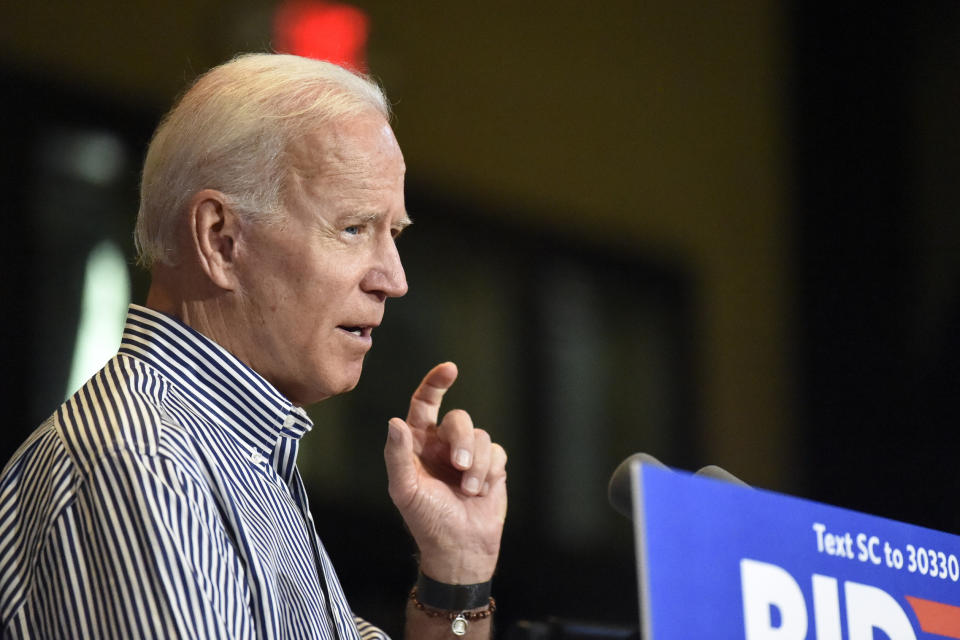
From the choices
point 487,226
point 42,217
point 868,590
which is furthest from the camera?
point 487,226

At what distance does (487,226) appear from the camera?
426 centimetres

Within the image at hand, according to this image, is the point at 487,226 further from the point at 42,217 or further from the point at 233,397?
the point at 233,397

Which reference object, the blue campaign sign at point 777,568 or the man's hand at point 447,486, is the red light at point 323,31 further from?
the blue campaign sign at point 777,568

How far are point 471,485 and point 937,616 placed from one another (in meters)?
0.68

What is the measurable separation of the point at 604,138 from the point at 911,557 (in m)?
3.77

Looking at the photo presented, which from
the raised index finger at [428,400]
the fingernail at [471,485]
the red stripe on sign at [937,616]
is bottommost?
the red stripe on sign at [937,616]

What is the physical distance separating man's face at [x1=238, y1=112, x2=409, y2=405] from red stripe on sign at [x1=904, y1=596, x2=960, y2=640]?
72 centimetres

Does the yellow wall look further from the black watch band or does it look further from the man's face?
the black watch band

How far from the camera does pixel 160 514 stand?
3.75 ft

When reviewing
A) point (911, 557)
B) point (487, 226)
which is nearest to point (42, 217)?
point (487, 226)

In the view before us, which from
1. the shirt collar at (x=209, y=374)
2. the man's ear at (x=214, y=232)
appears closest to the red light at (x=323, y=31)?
the man's ear at (x=214, y=232)

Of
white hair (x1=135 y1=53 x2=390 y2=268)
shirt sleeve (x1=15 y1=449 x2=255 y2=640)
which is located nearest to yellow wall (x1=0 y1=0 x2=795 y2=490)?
white hair (x1=135 y1=53 x2=390 y2=268)

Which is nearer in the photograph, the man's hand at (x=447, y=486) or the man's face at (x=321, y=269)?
the man's face at (x=321, y=269)

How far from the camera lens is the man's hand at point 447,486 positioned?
64.7 inches
